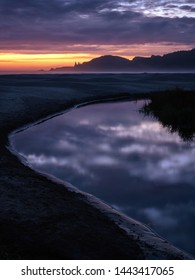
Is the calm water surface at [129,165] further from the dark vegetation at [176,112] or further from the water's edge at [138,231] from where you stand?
the dark vegetation at [176,112]

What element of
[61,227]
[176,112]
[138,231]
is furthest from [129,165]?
[176,112]

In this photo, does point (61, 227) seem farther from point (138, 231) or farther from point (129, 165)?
point (129, 165)

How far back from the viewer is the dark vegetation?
23.6 m

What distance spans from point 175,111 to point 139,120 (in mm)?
3397

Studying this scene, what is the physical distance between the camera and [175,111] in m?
27.0

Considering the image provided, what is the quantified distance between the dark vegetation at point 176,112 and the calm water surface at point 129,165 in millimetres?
785

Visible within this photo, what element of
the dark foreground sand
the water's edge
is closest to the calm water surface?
the water's edge

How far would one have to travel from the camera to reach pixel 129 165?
1557 cm

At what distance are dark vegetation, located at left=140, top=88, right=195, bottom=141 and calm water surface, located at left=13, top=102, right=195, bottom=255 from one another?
0.78 meters

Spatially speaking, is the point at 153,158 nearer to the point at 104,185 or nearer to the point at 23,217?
the point at 104,185

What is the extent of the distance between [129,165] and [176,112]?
12.0 m

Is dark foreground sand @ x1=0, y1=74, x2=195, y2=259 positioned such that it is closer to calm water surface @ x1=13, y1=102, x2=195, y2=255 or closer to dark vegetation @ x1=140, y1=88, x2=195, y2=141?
calm water surface @ x1=13, y1=102, x2=195, y2=255
